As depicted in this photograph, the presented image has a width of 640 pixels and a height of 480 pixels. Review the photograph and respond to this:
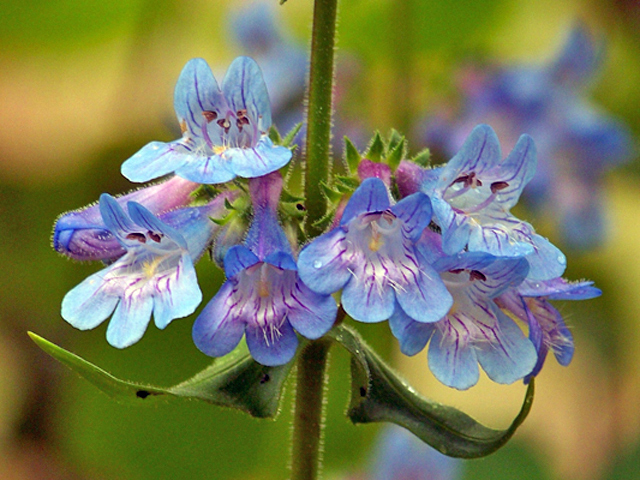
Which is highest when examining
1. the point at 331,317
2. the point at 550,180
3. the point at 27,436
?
the point at 331,317

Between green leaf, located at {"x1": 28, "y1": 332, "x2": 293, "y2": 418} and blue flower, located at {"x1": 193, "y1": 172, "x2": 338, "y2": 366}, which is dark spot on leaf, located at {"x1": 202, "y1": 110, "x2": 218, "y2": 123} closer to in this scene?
blue flower, located at {"x1": 193, "y1": 172, "x2": 338, "y2": 366}

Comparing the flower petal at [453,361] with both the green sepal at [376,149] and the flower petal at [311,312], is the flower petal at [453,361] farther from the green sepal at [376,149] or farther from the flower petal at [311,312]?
the green sepal at [376,149]

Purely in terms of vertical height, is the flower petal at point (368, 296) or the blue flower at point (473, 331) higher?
the flower petal at point (368, 296)

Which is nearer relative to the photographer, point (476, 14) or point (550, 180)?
point (550, 180)

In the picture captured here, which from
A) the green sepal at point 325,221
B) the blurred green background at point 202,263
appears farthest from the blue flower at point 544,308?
the blurred green background at point 202,263

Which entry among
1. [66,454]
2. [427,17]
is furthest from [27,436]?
[427,17]

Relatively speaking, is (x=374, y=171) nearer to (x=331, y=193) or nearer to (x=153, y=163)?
(x=331, y=193)

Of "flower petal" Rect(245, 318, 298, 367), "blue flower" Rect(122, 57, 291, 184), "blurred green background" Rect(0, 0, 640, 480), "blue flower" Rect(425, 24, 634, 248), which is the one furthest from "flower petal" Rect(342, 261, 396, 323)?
"blue flower" Rect(425, 24, 634, 248)

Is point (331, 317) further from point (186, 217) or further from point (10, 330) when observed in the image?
→ point (10, 330)
